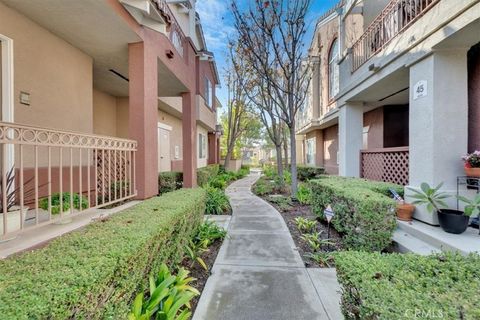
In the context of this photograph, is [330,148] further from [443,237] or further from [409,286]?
[409,286]

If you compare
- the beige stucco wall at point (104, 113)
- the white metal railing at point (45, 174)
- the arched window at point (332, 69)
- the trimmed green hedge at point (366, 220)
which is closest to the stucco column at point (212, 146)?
the arched window at point (332, 69)

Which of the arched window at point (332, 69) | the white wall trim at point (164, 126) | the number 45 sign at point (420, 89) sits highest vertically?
the arched window at point (332, 69)

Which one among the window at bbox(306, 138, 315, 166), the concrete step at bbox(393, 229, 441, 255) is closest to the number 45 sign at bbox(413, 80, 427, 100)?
the concrete step at bbox(393, 229, 441, 255)

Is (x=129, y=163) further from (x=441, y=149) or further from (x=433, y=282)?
(x=441, y=149)

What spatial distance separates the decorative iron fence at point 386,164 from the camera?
6.02 meters

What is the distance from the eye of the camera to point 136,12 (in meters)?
4.65

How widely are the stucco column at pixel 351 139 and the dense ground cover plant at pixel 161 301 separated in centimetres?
718

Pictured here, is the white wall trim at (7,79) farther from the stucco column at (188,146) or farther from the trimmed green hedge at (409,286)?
the trimmed green hedge at (409,286)

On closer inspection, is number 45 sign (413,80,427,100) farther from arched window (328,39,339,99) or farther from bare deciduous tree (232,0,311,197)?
arched window (328,39,339,99)

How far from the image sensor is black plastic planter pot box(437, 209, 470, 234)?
367 centimetres

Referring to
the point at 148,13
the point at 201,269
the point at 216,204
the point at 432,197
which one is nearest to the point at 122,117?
the point at 216,204

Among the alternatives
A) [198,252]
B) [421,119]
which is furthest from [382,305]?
[421,119]

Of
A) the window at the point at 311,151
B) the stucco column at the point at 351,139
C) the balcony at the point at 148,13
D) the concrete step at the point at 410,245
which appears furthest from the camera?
the window at the point at 311,151

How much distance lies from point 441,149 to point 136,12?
6.45 meters
